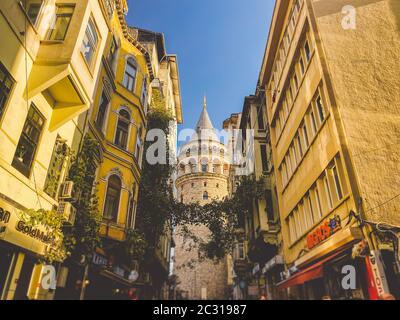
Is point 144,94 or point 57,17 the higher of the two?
point 144,94

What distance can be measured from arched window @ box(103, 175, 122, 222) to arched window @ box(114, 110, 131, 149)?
1920 millimetres

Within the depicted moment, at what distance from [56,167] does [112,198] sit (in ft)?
15.6

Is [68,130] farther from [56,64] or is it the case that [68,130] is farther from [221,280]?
[221,280]

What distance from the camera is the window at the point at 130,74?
16.8 meters

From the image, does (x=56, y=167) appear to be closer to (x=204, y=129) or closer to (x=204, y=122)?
(x=204, y=129)

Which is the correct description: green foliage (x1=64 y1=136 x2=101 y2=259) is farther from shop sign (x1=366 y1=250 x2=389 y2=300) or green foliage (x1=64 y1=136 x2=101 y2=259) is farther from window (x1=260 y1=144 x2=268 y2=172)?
window (x1=260 y1=144 x2=268 y2=172)

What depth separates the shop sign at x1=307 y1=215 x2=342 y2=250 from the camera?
32.5 ft

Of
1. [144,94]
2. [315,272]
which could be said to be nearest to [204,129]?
[144,94]

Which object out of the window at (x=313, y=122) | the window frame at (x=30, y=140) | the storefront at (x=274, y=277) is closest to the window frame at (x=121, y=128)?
the window frame at (x=30, y=140)

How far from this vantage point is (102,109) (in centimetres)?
1438

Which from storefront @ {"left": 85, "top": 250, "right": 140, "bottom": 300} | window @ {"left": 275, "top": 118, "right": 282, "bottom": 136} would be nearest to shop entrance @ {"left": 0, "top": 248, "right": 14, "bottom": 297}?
storefront @ {"left": 85, "top": 250, "right": 140, "bottom": 300}

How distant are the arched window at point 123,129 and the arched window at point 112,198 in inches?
75.6

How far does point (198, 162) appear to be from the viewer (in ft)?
187
